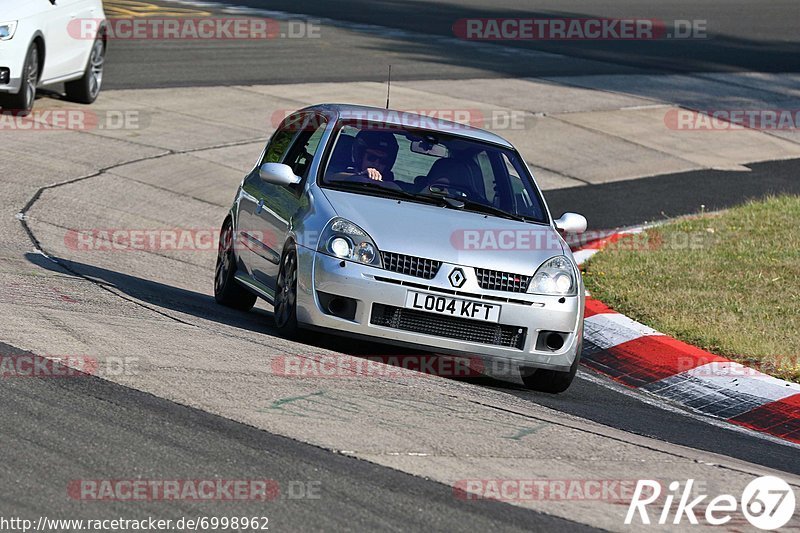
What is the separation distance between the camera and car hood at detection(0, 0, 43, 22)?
51.0 feet

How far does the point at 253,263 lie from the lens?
9656 mm

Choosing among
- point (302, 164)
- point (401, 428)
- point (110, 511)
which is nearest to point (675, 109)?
point (302, 164)

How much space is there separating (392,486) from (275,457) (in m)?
0.52

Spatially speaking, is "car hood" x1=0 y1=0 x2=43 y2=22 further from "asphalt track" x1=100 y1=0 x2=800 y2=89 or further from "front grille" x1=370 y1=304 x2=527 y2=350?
"front grille" x1=370 y1=304 x2=527 y2=350

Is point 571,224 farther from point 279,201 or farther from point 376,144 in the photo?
point 279,201

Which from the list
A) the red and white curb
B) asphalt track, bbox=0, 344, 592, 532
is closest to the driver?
the red and white curb

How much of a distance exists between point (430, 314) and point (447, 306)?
0.11m

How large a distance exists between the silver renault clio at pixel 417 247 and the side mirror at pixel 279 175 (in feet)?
0.03

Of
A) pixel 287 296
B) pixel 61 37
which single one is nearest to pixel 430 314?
pixel 287 296

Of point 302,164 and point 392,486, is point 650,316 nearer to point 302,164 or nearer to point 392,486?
point 302,164

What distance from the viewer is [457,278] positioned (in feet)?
26.4

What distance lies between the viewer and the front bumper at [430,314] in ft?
26.4

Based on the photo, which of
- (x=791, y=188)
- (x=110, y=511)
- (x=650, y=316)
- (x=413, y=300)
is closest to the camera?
(x=110, y=511)

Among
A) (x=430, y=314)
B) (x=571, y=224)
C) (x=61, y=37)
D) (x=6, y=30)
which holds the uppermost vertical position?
(x=6, y=30)
